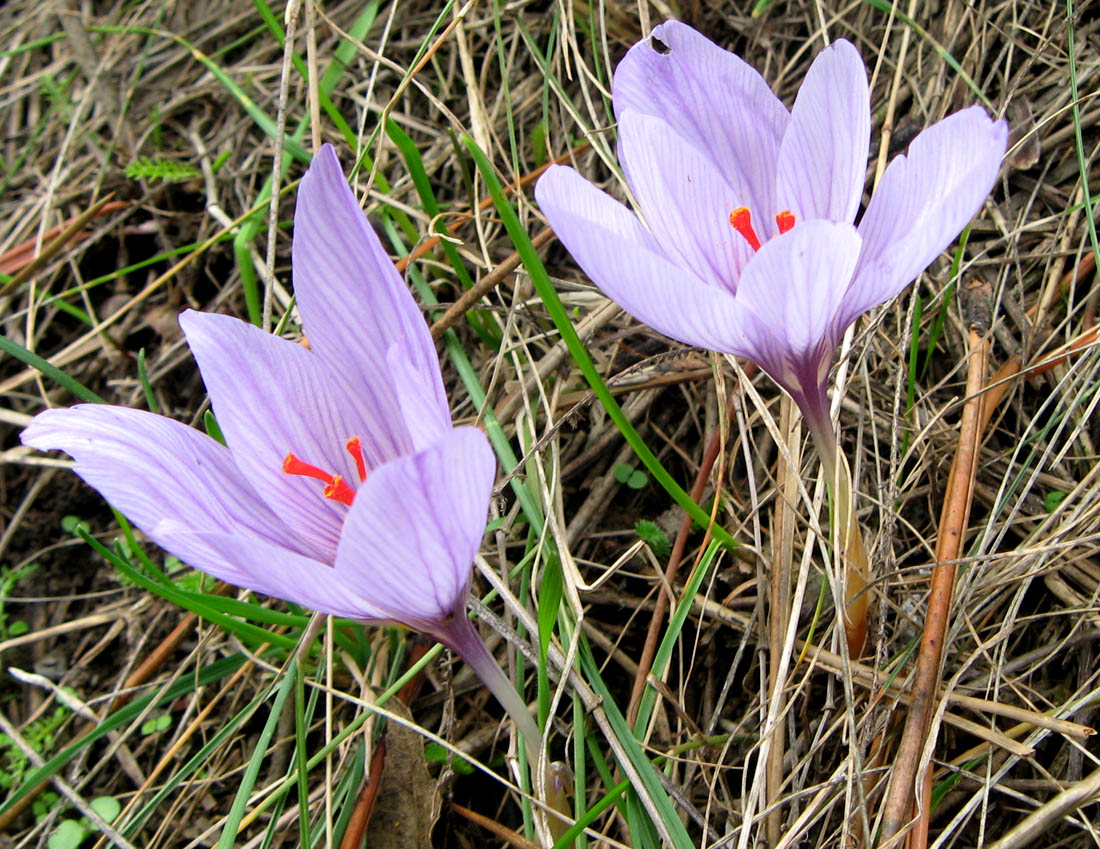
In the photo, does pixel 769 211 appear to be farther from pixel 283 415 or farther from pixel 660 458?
pixel 283 415

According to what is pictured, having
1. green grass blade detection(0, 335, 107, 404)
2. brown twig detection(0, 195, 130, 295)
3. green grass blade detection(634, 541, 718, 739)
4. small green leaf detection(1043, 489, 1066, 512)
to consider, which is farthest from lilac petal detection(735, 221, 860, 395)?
brown twig detection(0, 195, 130, 295)

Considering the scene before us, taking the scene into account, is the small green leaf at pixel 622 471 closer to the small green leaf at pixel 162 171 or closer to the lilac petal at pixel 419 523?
the lilac petal at pixel 419 523

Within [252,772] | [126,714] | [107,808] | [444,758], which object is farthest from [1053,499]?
[107,808]

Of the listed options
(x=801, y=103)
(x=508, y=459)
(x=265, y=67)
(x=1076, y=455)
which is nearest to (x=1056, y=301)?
(x=1076, y=455)

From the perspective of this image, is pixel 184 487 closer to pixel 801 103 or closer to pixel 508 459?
pixel 508 459

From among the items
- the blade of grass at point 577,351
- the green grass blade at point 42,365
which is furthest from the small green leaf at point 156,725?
the blade of grass at point 577,351
